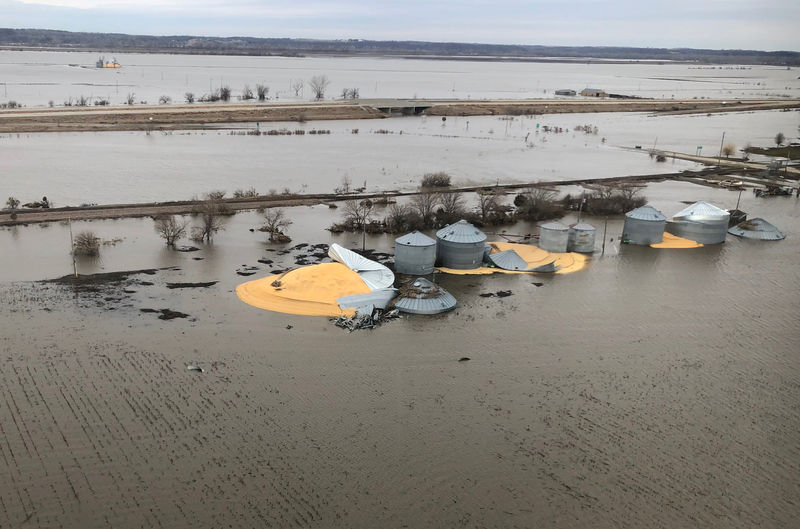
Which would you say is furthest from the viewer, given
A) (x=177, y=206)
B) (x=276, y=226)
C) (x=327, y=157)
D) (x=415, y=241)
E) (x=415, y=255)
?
(x=327, y=157)

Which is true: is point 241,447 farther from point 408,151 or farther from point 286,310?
point 408,151

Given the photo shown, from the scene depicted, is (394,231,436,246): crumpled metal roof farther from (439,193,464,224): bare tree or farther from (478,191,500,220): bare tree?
(478,191,500,220): bare tree

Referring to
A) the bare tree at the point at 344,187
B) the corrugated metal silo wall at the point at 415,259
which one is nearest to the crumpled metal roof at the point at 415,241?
the corrugated metal silo wall at the point at 415,259

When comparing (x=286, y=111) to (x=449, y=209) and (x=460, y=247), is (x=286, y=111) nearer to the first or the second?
(x=449, y=209)

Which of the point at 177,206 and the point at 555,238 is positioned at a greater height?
the point at 555,238

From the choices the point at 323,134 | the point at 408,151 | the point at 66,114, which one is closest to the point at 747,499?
the point at 408,151

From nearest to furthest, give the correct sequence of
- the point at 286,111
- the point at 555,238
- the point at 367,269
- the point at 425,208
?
the point at 367,269 → the point at 555,238 → the point at 425,208 → the point at 286,111

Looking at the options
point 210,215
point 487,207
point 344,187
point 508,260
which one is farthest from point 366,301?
point 344,187

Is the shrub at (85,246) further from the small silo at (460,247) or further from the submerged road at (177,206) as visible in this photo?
the small silo at (460,247)
